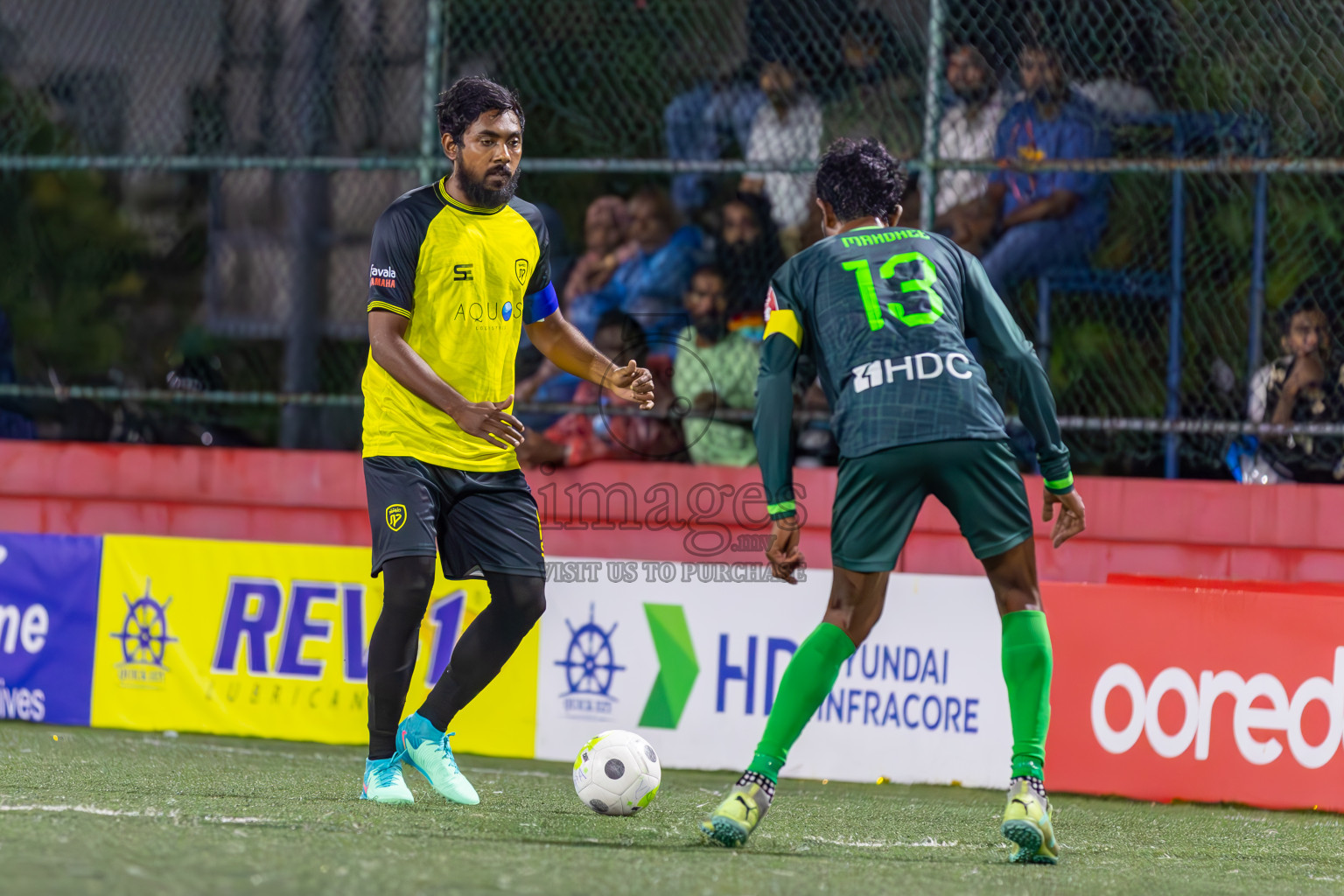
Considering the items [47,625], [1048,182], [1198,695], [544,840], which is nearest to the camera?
[544,840]

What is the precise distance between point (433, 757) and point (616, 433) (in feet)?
12.9

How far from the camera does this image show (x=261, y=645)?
7.55 meters

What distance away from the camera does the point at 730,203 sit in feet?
28.5

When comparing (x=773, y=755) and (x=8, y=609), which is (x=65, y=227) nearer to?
(x=8, y=609)

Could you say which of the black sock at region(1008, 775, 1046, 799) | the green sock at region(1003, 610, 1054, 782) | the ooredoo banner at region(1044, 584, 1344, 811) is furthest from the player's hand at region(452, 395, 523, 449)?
the ooredoo banner at region(1044, 584, 1344, 811)

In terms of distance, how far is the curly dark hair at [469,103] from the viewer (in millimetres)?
4891

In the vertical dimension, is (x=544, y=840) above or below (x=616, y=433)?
below

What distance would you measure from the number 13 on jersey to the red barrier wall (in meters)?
3.82

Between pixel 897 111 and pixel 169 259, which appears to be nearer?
pixel 897 111

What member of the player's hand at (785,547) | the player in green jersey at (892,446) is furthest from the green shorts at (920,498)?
the player's hand at (785,547)

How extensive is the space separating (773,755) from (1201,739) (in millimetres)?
2849

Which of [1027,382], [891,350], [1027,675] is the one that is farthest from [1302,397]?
[891,350]

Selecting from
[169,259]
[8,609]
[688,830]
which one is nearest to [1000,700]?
[688,830]

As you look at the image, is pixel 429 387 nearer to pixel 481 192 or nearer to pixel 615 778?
pixel 481 192
